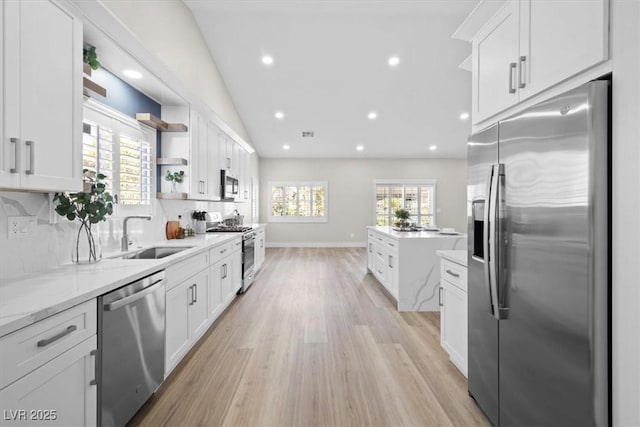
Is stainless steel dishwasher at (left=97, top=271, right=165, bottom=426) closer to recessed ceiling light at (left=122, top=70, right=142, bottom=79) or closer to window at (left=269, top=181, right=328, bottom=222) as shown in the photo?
recessed ceiling light at (left=122, top=70, right=142, bottom=79)

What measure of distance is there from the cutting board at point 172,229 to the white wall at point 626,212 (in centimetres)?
367

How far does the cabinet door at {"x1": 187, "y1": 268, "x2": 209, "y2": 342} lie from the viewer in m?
2.53

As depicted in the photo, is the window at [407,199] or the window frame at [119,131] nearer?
the window frame at [119,131]

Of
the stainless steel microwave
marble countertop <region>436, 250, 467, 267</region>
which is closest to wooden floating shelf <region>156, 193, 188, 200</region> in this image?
the stainless steel microwave

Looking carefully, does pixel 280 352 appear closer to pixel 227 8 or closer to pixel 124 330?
pixel 124 330

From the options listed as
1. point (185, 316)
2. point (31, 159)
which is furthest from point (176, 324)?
point (31, 159)

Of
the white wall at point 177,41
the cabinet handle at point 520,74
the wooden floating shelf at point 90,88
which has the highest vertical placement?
the white wall at point 177,41

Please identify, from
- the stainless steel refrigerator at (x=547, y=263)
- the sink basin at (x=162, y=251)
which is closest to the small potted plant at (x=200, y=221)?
the sink basin at (x=162, y=251)

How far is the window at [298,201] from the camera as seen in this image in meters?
9.48

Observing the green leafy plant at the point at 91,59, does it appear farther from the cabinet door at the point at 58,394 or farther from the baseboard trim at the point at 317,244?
the baseboard trim at the point at 317,244

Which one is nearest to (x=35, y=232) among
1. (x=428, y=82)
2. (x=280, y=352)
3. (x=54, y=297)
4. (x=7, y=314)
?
(x=54, y=297)

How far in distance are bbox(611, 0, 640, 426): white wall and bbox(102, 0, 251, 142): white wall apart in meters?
2.85

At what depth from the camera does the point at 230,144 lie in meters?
5.12

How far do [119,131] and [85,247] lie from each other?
1.09 meters
